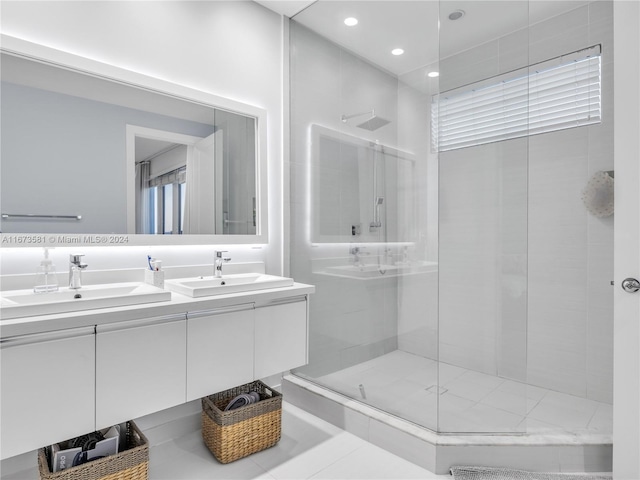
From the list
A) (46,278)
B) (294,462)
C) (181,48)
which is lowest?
(294,462)

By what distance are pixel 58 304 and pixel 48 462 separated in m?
0.73

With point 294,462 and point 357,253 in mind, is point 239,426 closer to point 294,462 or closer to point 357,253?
point 294,462

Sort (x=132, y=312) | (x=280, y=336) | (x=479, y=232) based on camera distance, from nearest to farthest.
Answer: (x=132, y=312) < (x=280, y=336) < (x=479, y=232)

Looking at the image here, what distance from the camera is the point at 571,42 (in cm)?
258

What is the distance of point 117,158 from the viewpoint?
200cm

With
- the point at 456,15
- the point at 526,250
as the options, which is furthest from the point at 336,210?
the point at 456,15

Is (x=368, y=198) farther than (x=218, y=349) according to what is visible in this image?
Yes

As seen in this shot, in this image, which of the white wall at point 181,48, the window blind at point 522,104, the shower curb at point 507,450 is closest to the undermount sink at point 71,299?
the white wall at point 181,48

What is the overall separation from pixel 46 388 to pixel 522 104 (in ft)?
9.22

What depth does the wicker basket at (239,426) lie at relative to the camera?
1.96 m

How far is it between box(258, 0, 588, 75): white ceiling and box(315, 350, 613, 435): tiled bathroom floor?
5.99 feet

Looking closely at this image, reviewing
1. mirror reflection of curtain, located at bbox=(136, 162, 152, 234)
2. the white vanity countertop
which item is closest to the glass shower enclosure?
the white vanity countertop

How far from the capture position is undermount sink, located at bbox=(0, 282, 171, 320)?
137cm
